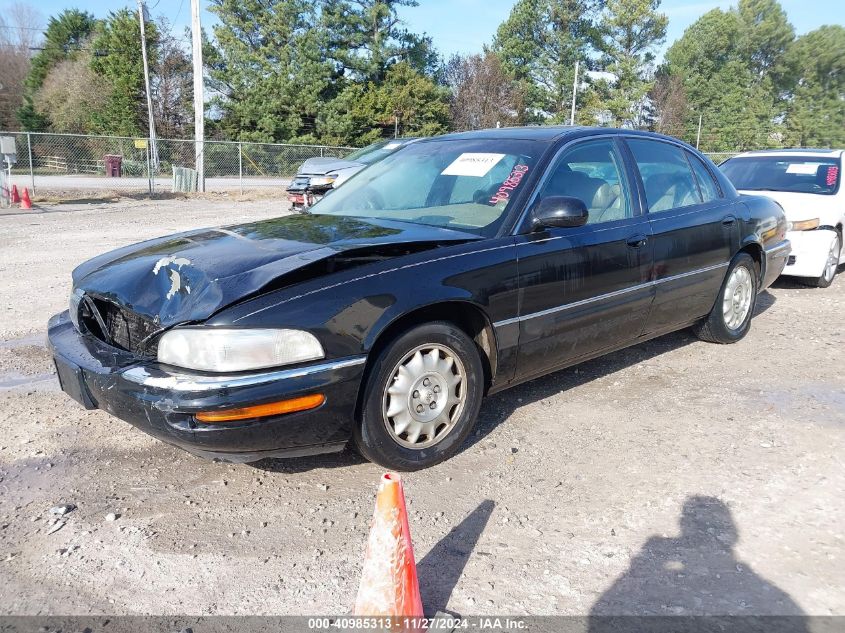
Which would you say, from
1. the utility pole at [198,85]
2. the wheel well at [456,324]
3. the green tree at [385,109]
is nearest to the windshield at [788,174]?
the wheel well at [456,324]

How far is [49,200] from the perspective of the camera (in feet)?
61.9

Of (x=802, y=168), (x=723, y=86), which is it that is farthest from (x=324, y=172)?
(x=723, y=86)

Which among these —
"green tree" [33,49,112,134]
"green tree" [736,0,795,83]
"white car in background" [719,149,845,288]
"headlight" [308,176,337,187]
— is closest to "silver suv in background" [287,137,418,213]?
"headlight" [308,176,337,187]

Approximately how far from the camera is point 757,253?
18.8 ft

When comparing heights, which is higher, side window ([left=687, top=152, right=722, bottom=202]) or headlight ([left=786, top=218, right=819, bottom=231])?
side window ([left=687, top=152, right=722, bottom=202])

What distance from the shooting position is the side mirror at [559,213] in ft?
12.2

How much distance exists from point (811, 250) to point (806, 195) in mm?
699

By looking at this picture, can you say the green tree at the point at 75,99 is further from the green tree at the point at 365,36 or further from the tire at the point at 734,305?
the tire at the point at 734,305

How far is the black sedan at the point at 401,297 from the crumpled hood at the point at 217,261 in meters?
0.01

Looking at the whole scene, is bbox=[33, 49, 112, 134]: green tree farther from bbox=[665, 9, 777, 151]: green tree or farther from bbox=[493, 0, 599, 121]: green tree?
bbox=[665, 9, 777, 151]: green tree

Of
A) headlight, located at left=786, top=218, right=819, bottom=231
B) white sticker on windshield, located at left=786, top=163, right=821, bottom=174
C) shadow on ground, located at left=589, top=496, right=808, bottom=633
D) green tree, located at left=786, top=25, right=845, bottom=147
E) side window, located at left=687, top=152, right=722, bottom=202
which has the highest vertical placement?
green tree, located at left=786, top=25, right=845, bottom=147

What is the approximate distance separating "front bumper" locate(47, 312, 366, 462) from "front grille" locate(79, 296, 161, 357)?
2.6 inches

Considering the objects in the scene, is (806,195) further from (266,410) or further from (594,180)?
(266,410)

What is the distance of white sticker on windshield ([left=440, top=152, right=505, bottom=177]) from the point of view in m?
4.17
